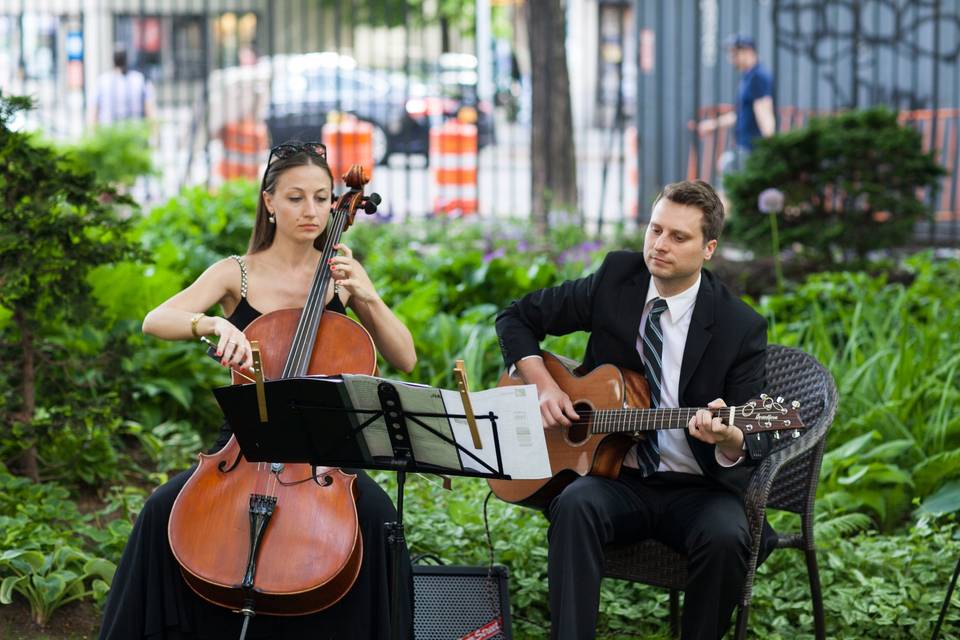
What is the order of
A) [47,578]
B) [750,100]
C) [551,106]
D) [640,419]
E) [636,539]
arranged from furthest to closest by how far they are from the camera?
[551,106] < [750,100] < [47,578] < [636,539] < [640,419]

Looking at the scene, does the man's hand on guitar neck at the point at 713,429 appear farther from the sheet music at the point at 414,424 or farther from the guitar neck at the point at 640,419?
the sheet music at the point at 414,424

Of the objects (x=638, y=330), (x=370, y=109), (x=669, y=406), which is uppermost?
(x=370, y=109)

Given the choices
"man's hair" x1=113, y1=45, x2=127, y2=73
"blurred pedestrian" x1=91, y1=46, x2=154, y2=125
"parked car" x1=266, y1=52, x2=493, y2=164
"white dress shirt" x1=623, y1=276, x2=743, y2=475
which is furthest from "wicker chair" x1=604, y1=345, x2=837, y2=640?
"man's hair" x1=113, y1=45, x2=127, y2=73

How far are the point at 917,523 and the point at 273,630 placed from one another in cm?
251

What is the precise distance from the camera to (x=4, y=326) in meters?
4.77

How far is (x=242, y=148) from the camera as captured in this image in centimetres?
1291

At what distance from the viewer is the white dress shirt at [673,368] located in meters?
3.70

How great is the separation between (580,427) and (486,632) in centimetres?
66

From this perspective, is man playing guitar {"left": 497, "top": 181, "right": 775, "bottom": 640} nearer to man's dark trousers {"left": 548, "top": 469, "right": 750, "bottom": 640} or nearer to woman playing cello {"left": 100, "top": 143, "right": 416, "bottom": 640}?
man's dark trousers {"left": 548, "top": 469, "right": 750, "bottom": 640}

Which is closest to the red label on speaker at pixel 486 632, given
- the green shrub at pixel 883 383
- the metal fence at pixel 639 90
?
the green shrub at pixel 883 383

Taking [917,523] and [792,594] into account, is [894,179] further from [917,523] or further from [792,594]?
[792,594]

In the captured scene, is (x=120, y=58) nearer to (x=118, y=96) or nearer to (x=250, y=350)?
(x=118, y=96)

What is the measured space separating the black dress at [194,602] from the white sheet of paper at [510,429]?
1.97ft

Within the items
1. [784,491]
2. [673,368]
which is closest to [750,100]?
[784,491]
